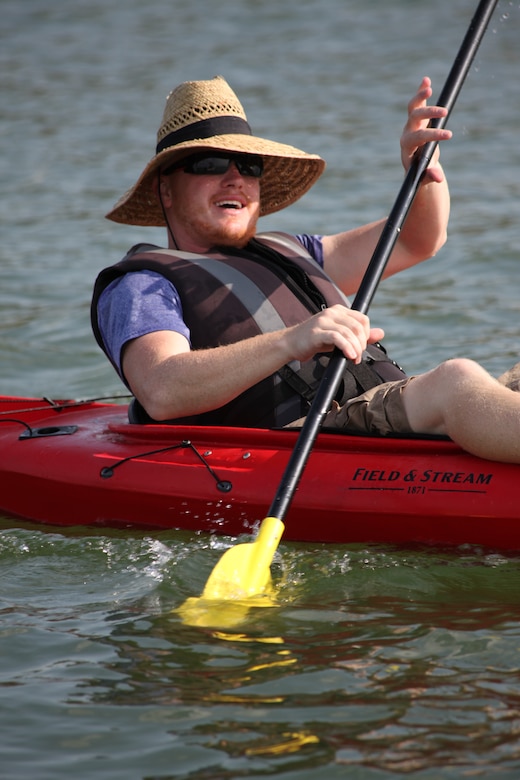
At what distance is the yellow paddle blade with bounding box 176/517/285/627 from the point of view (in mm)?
3365

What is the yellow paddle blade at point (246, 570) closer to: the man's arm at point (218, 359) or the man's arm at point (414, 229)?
the man's arm at point (218, 359)

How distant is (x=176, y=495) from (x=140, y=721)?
1132 mm

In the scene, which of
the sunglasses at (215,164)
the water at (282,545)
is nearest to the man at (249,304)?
the sunglasses at (215,164)

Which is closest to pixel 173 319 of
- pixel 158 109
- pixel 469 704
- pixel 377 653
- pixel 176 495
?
pixel 176 495

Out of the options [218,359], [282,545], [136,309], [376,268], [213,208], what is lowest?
[282,545]

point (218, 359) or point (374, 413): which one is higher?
point (218, 359)

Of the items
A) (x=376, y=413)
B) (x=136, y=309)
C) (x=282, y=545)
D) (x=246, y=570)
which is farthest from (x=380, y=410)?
(x=136, y=309)

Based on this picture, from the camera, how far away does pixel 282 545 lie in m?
3.80

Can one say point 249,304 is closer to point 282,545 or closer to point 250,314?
point 250,314

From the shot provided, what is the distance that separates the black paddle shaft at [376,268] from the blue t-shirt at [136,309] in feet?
1.84

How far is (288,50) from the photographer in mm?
14773

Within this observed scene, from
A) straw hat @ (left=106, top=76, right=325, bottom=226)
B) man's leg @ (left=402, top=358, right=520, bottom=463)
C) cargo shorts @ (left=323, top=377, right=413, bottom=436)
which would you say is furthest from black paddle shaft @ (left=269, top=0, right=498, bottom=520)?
straw hat @ (left=106, top=76, right=325, bottom=226)

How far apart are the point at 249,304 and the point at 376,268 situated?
461 mm

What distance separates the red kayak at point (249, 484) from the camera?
139 inches
